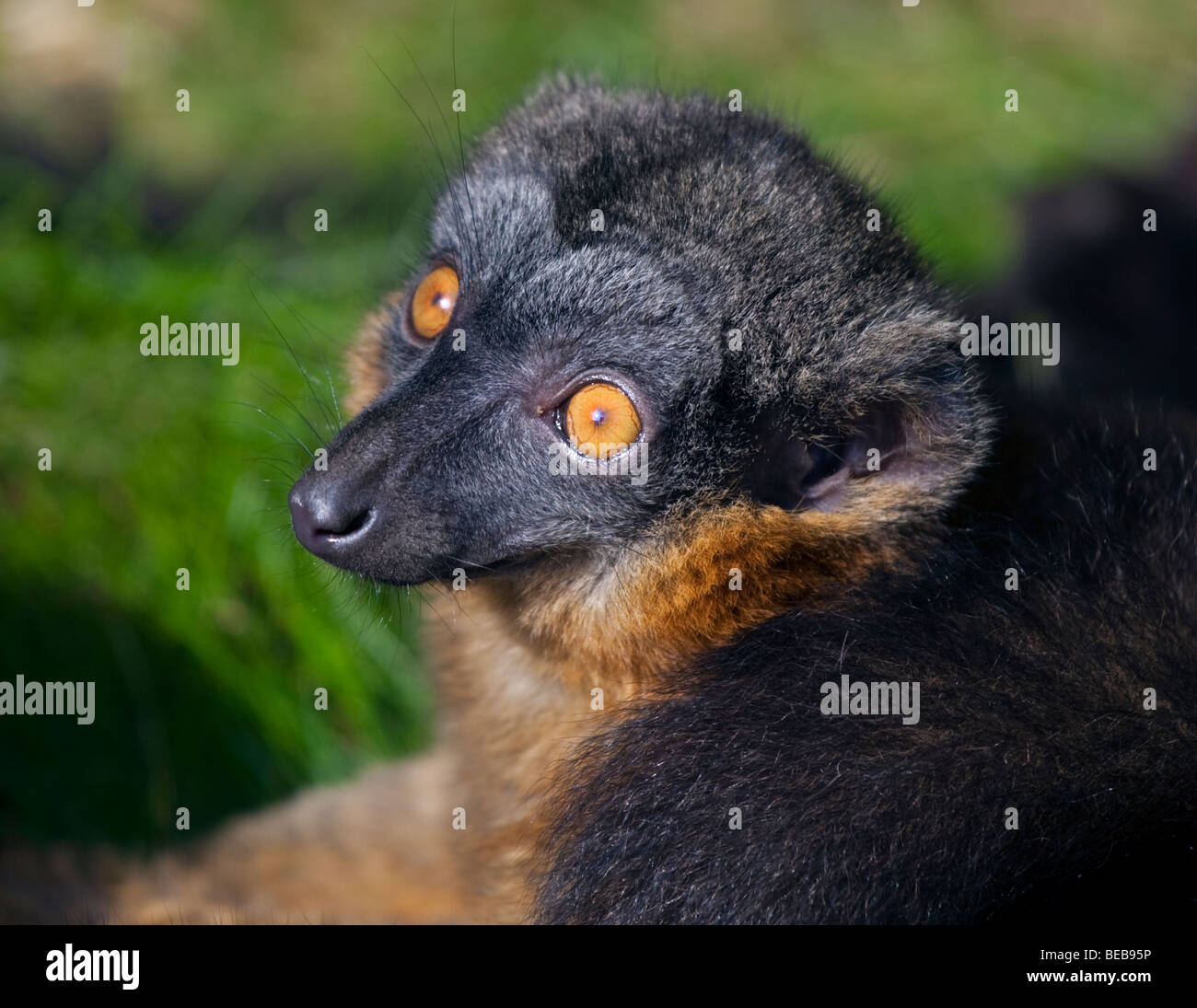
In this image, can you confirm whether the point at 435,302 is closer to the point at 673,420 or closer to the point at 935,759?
the point at 673,420

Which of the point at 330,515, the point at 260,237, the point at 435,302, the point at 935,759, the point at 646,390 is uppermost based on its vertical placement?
the point at 260,237

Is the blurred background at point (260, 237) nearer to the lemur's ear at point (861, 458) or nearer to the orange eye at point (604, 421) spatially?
the lemur's ear at point (861, 458)


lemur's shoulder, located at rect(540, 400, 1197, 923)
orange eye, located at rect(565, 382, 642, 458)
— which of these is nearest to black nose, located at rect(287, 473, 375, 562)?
orange eye, located at rect(565, 382, 642, 458)

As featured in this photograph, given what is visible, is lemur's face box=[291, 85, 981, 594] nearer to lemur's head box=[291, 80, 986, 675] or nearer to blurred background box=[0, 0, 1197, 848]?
lemur's head box=[291, 80, 986, 675]

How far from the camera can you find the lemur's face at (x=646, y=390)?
338cm

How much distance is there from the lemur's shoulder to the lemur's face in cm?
45

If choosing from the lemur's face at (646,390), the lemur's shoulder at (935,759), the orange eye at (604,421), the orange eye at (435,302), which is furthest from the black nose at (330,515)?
the lemur's shoulder at (935,759)

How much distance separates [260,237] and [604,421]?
177 inches

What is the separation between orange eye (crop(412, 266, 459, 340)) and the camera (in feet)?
12.6

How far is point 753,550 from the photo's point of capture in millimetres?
3426

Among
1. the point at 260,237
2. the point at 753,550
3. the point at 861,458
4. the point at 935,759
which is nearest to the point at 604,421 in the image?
the point at 753,550

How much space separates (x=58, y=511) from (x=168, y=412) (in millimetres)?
680

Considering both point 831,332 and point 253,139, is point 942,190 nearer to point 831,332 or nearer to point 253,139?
point 253,139
